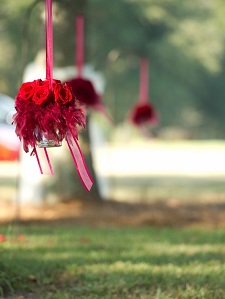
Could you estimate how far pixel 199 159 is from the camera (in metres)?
32.7

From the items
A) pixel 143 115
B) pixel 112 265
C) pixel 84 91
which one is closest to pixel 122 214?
pixel 143 115

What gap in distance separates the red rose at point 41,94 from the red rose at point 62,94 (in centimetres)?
5

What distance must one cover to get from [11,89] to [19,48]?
10242mm

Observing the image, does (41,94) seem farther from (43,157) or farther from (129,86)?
(129,86)

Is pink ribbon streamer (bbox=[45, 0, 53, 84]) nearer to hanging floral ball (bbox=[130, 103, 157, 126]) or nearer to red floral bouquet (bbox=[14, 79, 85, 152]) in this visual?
red floral bouquet (bbox=[14, 79, 85, 152])

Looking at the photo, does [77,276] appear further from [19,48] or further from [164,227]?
[19,48]

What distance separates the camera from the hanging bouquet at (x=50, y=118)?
221 inches

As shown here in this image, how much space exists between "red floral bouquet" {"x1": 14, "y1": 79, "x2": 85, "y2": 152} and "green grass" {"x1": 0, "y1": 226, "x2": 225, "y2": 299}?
1.28 metres

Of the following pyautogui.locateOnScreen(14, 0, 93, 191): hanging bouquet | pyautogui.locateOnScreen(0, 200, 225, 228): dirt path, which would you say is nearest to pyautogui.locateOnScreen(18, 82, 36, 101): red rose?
pyautogui.locateOnScreen(14, 0, 93, 191): hanging bouquet

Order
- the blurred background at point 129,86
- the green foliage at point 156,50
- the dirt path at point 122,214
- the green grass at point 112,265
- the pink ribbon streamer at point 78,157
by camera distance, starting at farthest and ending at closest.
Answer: the green foliage at point 156,50 → the blurred background at point 129,86 → the dirt path at point 122,214 → the green grass at point 112,265 → the pink ribbon streamer at point 78,157

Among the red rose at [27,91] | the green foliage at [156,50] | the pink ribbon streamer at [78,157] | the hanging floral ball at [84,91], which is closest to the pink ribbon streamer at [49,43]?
the red rose at [27,91]

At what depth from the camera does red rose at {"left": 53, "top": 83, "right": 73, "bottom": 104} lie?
5.64 metres

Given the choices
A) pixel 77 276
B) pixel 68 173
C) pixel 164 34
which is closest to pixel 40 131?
pixel 77 276

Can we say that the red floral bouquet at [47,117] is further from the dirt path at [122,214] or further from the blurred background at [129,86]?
the dirt path at [122,214]
